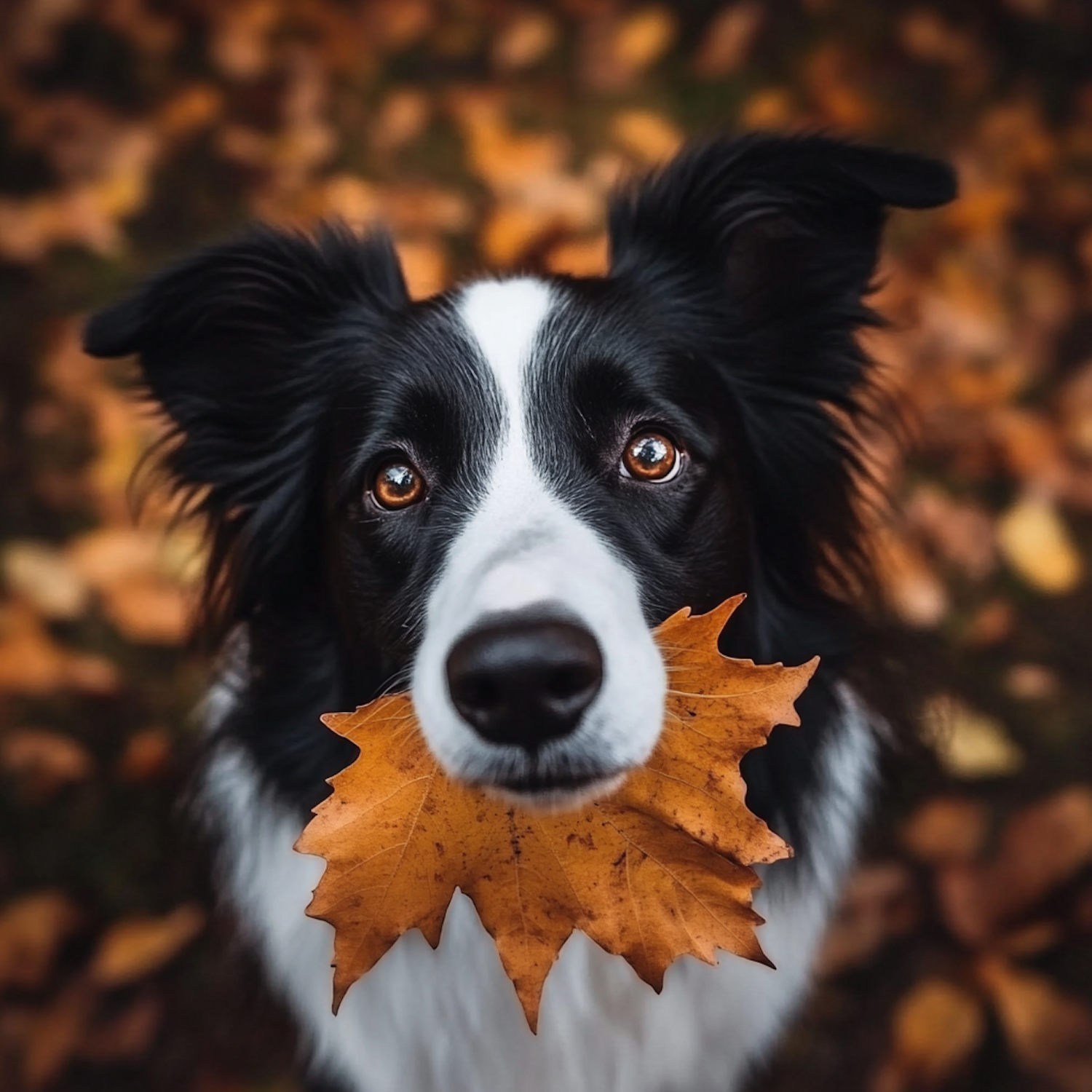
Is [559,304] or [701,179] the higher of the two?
[701,179]

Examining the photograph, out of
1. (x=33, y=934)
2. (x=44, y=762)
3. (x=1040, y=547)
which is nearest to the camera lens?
(x=33, y=934)

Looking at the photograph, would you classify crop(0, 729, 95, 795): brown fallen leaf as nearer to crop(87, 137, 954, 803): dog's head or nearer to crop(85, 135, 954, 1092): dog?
crop(85, 135, 954, 1092): dog

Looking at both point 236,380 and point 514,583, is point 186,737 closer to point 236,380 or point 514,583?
point 236,380

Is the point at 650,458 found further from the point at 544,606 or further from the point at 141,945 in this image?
the point at 141,945

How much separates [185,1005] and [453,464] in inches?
63.8

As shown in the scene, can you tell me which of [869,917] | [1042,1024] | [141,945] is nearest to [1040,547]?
[869,917]

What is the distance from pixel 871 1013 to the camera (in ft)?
7.93

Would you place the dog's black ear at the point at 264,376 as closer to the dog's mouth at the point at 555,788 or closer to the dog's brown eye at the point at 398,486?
the dog's brown eye at the point at 398,486

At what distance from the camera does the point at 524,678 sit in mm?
1224

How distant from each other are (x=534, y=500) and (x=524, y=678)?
1.14ft

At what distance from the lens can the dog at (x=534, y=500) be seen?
1.58 m

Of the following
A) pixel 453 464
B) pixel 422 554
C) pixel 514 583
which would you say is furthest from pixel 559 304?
pixel 514 583

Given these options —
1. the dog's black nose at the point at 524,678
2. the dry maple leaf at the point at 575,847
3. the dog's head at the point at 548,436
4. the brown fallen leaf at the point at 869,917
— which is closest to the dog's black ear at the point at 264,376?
the dog's head at the point at 548,436

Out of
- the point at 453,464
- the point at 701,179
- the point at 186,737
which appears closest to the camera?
the point at 453,464
